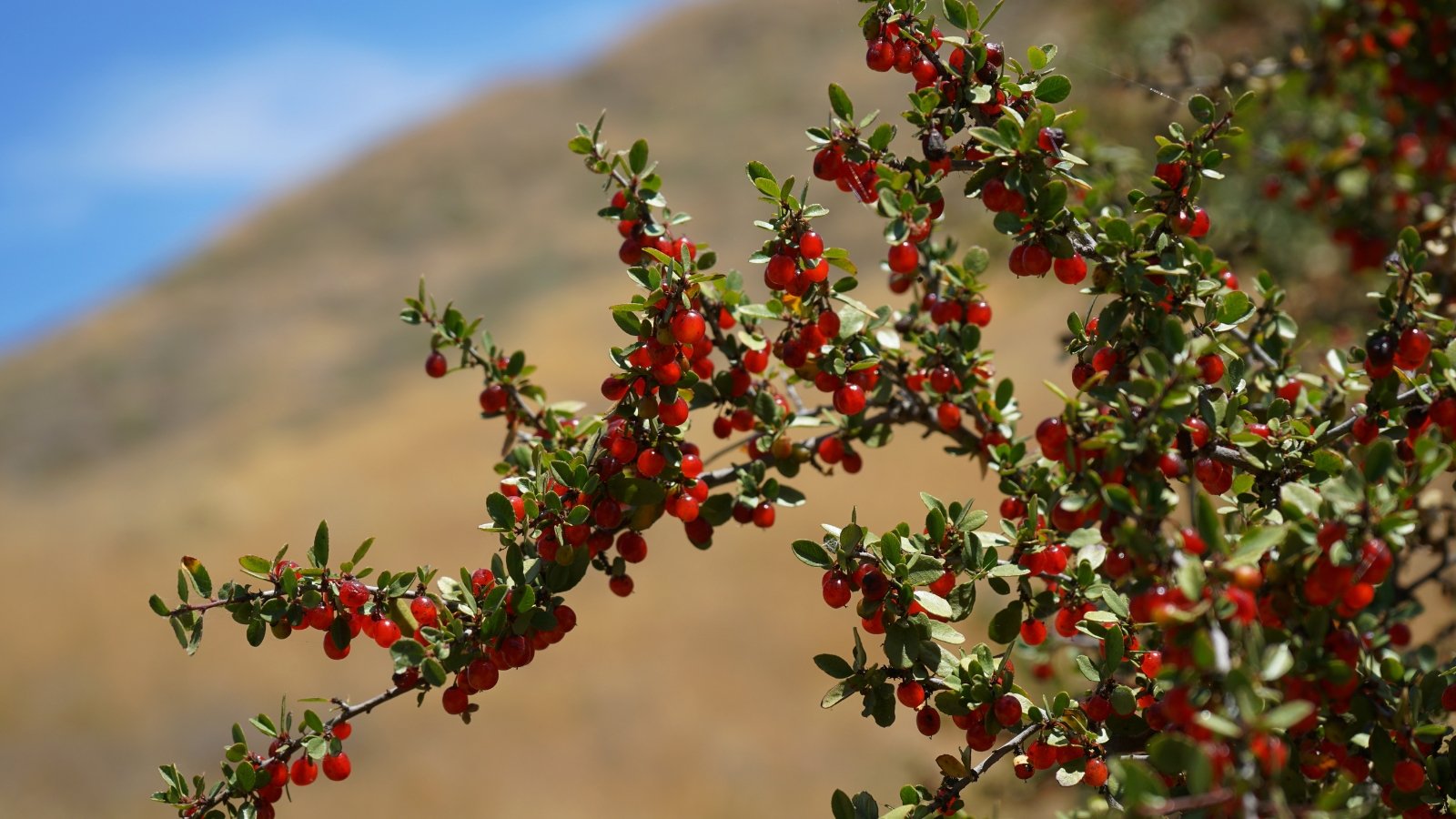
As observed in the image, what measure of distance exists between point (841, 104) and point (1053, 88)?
400mm

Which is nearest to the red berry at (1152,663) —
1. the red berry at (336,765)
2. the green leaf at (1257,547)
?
the green leaf at (1257,547)

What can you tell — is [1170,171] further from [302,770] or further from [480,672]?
[302,770]

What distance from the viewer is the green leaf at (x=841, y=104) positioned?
76.2 inches

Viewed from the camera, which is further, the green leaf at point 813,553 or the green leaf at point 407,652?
the green leaf at point 813,553

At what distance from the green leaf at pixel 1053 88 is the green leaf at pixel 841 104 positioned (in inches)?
14.1

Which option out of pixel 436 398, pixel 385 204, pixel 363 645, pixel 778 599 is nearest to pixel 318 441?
pixel 436 398

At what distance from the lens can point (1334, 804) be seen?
1253 mm

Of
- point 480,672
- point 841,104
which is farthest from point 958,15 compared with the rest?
point 480,672

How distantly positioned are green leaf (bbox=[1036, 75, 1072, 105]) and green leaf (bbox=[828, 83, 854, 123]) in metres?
0.36

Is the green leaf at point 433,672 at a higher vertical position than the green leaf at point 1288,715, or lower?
higher

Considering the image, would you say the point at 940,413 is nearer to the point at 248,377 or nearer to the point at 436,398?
the point at 436,398

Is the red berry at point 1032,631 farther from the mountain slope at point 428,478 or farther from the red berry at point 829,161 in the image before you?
the mountain slope at point 428,478

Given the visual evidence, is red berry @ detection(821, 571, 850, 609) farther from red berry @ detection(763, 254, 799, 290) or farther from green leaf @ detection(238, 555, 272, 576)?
green leaf @ detection(238, 555, 272, 576)

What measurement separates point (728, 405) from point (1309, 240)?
7.20 metres
